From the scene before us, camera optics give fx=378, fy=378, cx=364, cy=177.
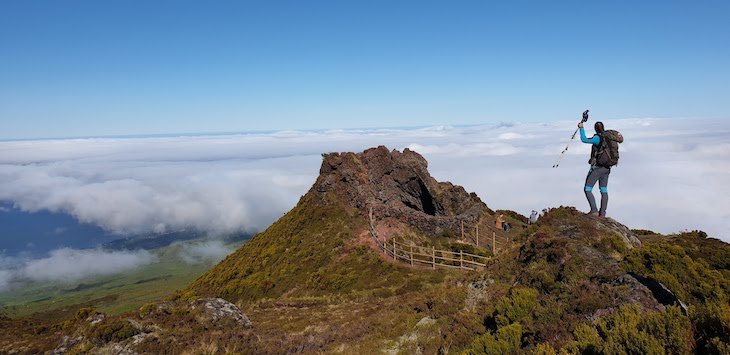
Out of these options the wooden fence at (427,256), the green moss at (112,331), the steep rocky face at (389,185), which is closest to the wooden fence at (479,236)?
the steep rocky face at (389,185)

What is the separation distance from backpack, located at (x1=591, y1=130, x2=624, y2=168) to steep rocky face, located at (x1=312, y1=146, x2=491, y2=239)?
27573 mm

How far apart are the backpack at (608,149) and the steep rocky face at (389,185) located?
2757 centimetres

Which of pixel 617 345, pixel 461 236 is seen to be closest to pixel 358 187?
pixel 461 236

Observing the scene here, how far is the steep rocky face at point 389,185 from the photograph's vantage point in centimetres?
4212

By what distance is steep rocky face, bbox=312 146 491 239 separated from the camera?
42.1m

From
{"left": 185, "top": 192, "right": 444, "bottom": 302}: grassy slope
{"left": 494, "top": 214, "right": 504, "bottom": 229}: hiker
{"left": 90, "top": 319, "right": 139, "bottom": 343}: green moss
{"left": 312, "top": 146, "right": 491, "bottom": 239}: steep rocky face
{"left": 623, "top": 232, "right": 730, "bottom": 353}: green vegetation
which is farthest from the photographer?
{"left": 494, "top": 214, "right": 504, "bottom": 229}: hiker

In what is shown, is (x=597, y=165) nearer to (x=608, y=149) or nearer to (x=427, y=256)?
(x=608, y=149)

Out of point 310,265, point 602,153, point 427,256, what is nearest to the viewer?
point 602,153

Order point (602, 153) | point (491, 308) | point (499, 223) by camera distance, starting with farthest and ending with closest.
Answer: point (499, 223) → point (602, 153) → point (491, 308)

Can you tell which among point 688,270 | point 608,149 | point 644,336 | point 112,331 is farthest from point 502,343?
point 112,331

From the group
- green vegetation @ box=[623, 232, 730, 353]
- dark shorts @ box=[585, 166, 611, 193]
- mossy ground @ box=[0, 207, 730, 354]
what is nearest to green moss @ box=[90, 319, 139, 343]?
mossy ground @ box=[0, 207, 730, 354]

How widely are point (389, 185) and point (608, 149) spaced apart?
1238 inches

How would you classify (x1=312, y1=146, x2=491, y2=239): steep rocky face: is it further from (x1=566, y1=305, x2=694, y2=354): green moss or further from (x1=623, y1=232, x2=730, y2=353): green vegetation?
(x1=566, y1=305, x2=694, y2=354): green moss

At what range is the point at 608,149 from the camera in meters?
13.0
